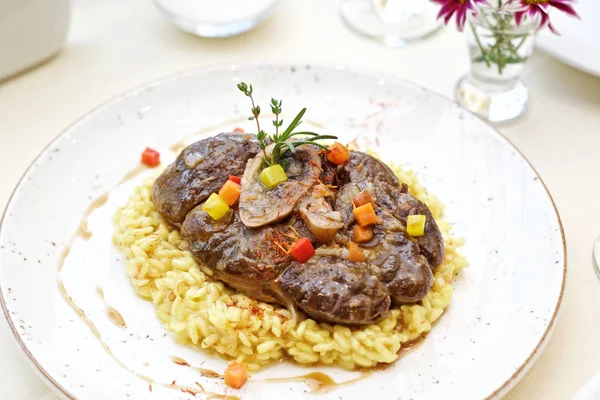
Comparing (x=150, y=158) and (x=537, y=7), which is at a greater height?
(x=537, y=7)

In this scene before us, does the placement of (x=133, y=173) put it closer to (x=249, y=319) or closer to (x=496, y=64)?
(x=249, y=319)

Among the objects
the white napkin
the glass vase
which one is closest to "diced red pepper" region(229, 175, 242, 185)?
the white napkin

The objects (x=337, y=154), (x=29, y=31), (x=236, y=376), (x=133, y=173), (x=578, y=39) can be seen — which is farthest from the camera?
(x=29, y=31)

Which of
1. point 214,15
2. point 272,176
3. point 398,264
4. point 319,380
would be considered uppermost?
point 272,176

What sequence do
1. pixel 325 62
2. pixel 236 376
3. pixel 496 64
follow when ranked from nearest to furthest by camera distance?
pixel 236 376
pixel 496 64
pixel 325 62

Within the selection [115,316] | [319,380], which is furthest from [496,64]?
[115,316]

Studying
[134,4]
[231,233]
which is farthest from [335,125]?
[134,4]

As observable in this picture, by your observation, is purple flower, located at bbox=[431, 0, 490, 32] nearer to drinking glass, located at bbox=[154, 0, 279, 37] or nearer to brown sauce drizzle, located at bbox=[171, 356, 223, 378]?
drinking glass, located at bbox=[154, 0, 279, 37]

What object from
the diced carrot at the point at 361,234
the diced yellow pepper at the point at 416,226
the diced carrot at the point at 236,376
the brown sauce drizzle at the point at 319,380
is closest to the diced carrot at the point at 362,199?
the diced carrot at the point at 361,234
